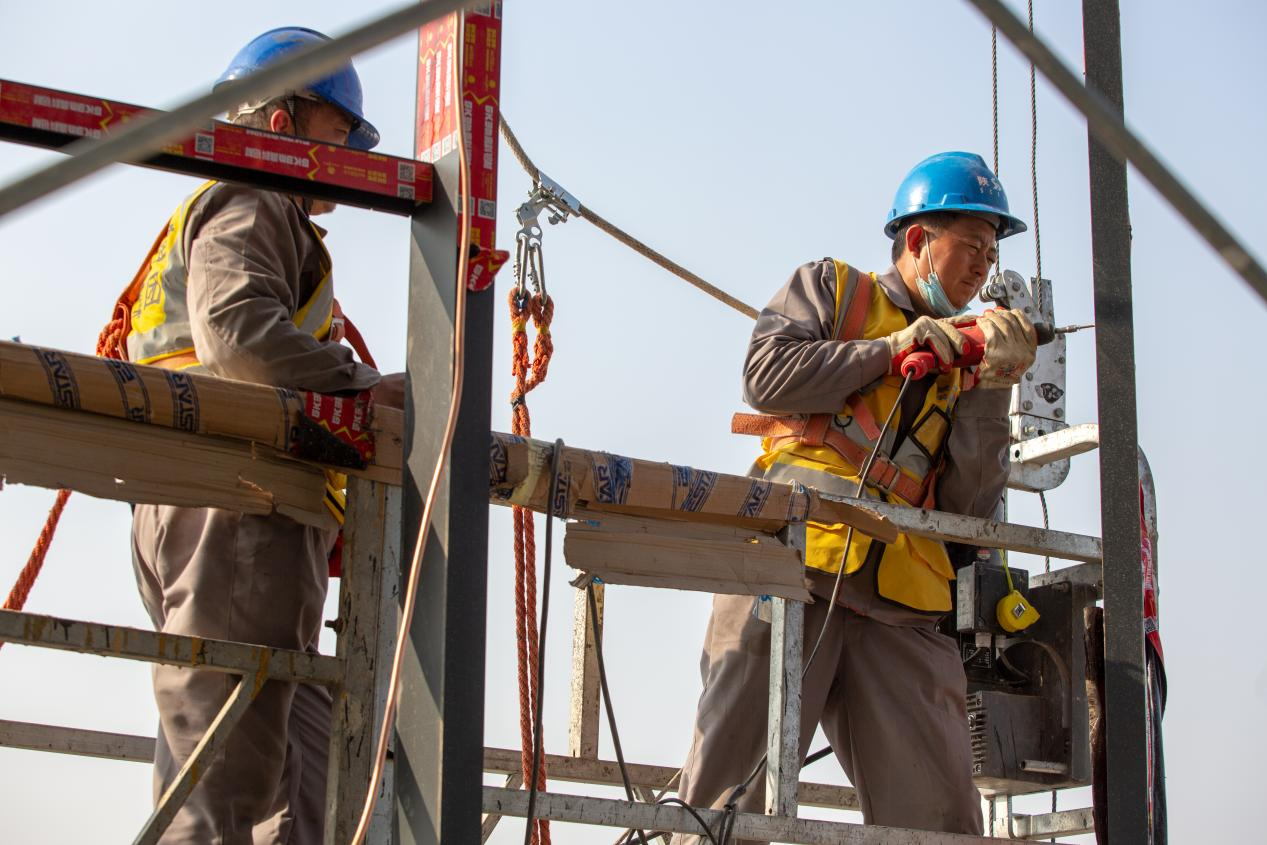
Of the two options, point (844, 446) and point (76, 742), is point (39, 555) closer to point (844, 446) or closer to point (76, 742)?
point (76, 742)

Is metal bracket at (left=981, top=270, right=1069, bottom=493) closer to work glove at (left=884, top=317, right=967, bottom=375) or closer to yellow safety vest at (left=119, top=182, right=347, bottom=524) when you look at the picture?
work glove at (left=884, top=317, right=967, bottom=375)

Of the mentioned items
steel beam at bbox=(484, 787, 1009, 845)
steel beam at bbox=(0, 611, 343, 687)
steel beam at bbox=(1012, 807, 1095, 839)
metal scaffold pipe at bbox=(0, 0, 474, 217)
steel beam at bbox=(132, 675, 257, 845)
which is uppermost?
metal scaffold pipe at bbox=(0, 0, 474, 217)

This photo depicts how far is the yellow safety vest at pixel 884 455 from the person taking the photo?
4.39 m

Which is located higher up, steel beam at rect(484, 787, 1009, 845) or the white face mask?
the white face mask

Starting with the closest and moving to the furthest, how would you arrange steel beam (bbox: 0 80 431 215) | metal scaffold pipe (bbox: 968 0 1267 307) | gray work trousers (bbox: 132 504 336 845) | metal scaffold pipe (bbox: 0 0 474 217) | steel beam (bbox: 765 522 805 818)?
metal scaffold pipe (bbox: 0 0 474 217)
metal scaffold pipe (bbox: 968 0 1267 307)
steel beam (bbox: 0 80 431 215)
gray work trousers (bbox: 132 504 336 845)
steel beam (bbox: 765 522 805 818)

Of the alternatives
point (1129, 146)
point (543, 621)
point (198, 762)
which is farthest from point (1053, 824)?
point (1129, 146)

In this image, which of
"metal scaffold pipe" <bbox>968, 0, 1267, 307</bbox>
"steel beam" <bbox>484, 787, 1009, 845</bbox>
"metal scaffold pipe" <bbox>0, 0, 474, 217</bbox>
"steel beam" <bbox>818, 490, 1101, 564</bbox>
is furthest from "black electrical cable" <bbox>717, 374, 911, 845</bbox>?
"metal scaffold pipe" <bbox>0, 0, 474, 217</bbox>

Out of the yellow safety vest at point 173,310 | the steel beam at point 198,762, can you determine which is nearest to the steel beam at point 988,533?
the yellow safety vest at point 173,310

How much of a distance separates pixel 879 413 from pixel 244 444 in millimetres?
2073

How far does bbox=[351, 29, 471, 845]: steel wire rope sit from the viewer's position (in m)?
2.70

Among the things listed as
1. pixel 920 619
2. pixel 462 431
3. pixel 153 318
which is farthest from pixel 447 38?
pixel 920 619

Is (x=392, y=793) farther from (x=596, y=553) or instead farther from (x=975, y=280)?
(x=975, y=280)

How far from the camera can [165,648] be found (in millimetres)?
2809

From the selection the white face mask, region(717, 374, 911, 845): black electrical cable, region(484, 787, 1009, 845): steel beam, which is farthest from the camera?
the white face mask
